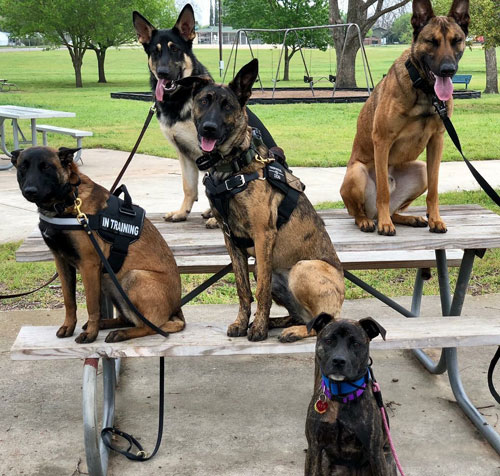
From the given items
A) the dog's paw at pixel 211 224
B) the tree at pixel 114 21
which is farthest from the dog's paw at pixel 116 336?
the tree at pixel 114 21

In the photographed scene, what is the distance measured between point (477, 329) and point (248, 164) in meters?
1.46

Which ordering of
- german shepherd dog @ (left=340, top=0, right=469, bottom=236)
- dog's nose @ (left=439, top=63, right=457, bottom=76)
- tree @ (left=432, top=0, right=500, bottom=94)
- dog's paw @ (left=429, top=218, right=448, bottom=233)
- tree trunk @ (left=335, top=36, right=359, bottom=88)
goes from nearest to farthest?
dog's nose @ (left=439, top=63, right=457, bottom=76), german shepherd dog @ (left=340, top=0, right=469, bottom=236), dog's paw @ (left=429, top=218, right=448, bottom=233), tree @ (left=432, top=0, right=500, bottom=94), tree trunk @ (left=335, top=36, right=359, bottom=88)

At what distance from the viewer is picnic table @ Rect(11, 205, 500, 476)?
11.1ft

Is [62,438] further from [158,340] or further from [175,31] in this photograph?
[175,31]

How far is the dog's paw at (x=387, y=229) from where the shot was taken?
432cm

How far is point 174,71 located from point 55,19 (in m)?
35.7

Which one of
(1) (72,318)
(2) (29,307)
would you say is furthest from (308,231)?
(2) (29,307)

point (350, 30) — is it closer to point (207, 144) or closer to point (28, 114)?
point (28, 114)

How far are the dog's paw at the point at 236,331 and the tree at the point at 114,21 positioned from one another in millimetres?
34653

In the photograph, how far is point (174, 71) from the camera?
197 inches

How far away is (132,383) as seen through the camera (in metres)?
4.61

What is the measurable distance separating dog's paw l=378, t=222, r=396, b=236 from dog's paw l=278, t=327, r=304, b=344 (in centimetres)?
111

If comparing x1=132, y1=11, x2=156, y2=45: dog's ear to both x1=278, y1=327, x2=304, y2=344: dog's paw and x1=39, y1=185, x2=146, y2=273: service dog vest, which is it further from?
x1=278, y1=327, x2=304, y2=344: dog's paw

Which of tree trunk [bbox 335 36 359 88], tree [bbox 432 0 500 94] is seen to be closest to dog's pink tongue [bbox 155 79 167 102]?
tree [bbox 432 0 500 94]
